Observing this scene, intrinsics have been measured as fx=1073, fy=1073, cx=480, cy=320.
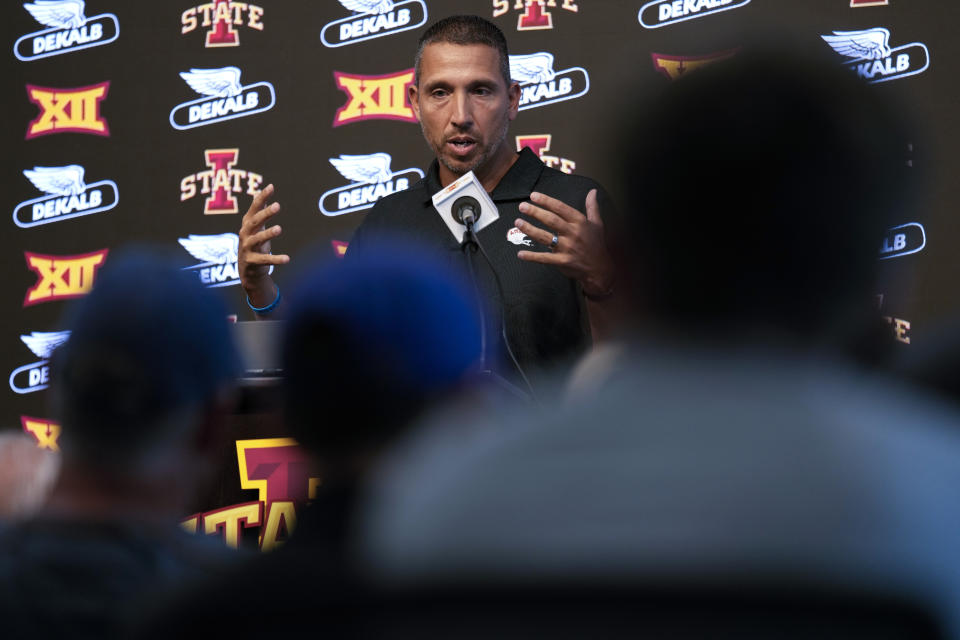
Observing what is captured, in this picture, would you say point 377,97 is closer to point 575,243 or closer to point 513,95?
point 513,95

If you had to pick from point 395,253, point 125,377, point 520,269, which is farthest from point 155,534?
point 520,269

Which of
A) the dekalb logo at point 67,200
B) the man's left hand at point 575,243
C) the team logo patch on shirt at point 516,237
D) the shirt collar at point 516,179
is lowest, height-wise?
the man's left hand at point 575,243

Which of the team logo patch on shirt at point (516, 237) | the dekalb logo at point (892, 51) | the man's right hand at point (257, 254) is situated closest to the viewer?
the man's right hand at point (257, 254)

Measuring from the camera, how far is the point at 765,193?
0.58m

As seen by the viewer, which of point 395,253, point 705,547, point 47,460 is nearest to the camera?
point 705,547

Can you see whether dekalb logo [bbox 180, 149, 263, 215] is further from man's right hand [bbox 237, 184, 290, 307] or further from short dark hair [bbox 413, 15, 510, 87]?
man's right hand [bbox 237, 184, 290, 307]

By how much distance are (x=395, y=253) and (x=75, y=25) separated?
11.9 ft

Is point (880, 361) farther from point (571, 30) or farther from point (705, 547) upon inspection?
point (571, 30)

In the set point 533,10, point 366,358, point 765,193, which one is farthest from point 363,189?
point 765,193

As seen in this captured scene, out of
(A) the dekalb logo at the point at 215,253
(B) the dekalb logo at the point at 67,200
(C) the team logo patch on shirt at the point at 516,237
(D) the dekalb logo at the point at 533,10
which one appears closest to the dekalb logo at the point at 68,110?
(B) the dekalb logo at the point at 67,200

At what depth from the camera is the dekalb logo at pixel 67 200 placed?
4.05 metres

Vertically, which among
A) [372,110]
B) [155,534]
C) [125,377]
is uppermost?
[372,110]

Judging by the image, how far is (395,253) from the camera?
36.1 inches

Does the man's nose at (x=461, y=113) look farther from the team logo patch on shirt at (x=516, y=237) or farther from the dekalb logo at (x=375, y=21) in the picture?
the dekalb logo at (x=375, y=21)
